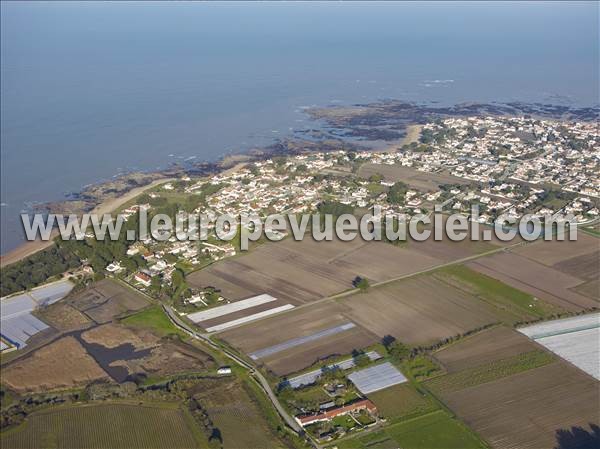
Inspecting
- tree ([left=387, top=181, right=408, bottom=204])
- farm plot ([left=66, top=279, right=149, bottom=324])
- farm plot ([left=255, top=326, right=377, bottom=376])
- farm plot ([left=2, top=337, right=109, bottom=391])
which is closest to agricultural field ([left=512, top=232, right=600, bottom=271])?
tree ([left=387, top=181, right=408, bottom=204])

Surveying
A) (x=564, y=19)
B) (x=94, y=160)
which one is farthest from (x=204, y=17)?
(x=94, y=160)

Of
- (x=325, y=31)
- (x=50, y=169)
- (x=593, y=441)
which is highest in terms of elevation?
(x=325, y=31)

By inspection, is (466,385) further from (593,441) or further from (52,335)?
(52,335)

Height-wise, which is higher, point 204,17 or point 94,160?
point 204,17

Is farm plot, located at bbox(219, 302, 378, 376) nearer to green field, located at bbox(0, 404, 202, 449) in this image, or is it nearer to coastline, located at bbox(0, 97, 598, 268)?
green field, located at bbox(0, 404, 202, 449)

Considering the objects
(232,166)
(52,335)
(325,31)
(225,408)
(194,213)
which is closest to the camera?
(225,408)

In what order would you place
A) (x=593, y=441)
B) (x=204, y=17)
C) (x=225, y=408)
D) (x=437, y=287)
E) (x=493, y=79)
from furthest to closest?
(x=204, y=17) → (x=493, y=79) → (x=437, y=287) → (x=225, y=408) → (x=593, y=441)

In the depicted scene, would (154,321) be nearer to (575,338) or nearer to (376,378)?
(376,378)
